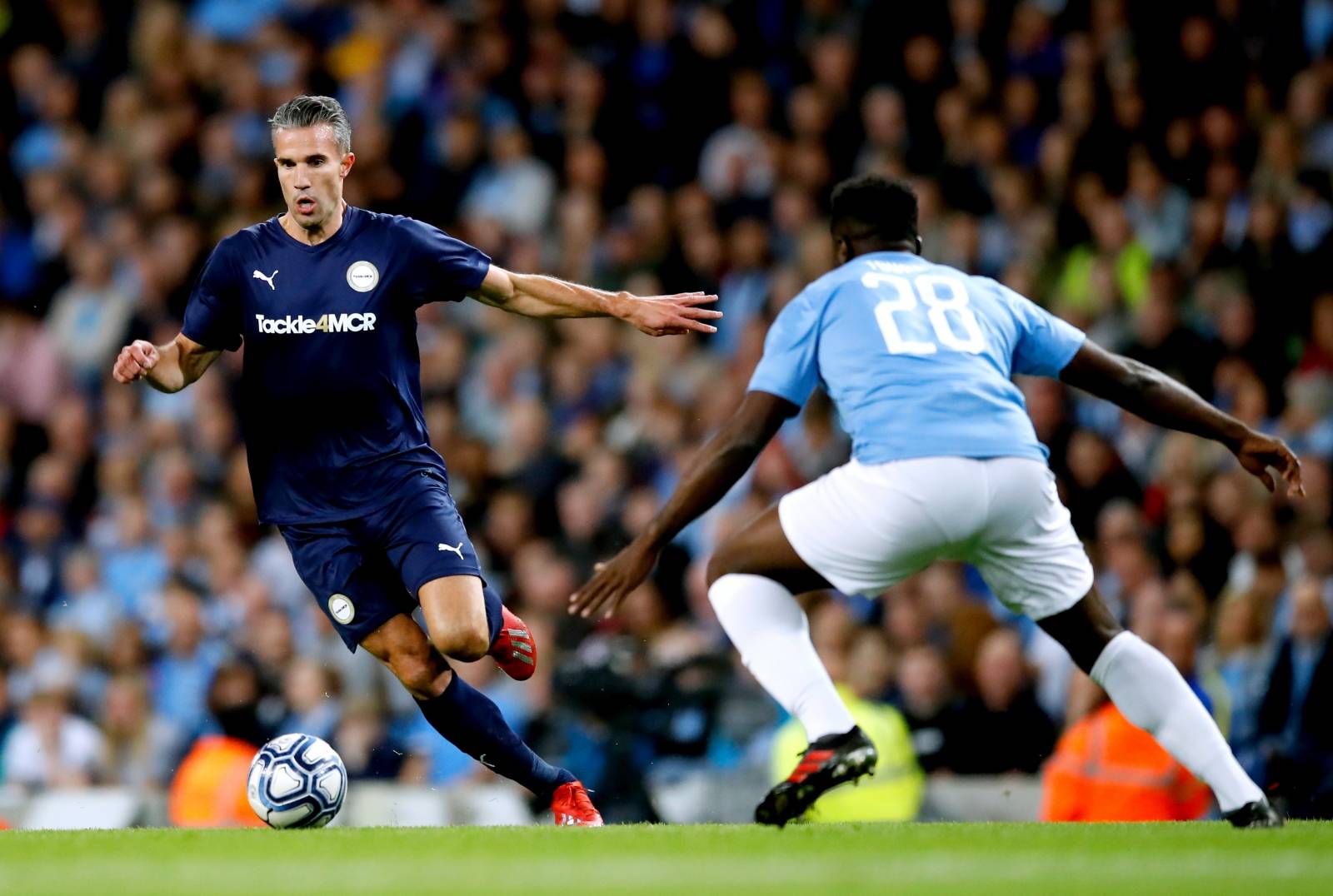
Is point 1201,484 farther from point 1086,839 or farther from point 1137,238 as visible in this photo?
point 1086,839

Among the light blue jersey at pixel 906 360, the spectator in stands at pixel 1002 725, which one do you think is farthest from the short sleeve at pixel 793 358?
the spectator in stands at pixel 1002 725

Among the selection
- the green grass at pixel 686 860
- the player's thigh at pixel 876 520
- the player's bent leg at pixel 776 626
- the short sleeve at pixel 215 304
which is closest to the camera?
the green grass at pixel 686 860

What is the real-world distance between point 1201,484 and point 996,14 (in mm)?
4236

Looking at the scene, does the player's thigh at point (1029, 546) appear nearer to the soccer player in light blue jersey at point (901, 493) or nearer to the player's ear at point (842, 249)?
the soccer player in light blue jersey at point (901, 493)

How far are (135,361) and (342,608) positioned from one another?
1.06 metres

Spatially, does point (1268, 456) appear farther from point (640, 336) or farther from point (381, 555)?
point (640, 336)

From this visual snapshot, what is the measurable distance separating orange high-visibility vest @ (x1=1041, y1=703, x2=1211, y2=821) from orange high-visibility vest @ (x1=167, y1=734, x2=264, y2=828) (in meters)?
3.74

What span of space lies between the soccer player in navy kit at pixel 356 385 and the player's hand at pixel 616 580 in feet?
2.79

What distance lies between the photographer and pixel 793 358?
19.2ft

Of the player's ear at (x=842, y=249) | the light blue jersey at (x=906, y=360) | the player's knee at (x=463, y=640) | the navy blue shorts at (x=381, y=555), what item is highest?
the player's ear at (x=842, y=249)

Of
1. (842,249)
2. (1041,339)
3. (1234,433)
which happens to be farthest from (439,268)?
(1234,433)

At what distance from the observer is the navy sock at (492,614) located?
667 cm

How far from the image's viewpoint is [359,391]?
667 centimetres

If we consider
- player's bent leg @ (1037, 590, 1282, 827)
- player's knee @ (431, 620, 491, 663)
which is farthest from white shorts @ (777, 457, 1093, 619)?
player's knee @ (431, 620, 491, 663)
